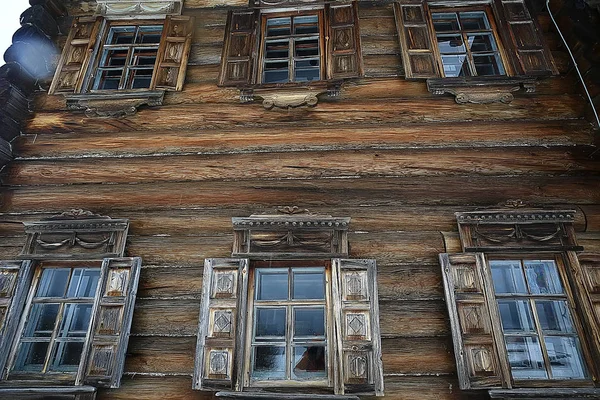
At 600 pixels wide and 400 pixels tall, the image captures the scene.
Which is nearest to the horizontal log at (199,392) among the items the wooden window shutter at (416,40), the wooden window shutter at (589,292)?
the wooden window shutter at (589,292)

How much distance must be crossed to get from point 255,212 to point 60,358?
2.21m

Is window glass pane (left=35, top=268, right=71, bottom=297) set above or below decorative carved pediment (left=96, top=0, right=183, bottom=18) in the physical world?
below

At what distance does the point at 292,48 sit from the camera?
580 centimetres

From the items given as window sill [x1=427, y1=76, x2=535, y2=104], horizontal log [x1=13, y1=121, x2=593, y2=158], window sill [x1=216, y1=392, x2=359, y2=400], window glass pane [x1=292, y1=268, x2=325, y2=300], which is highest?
window sill [x1=427, y1=76, x2=535, y2=104]

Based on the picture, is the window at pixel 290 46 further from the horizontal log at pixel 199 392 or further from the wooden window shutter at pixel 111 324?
the horizontal log at pixel 199 392

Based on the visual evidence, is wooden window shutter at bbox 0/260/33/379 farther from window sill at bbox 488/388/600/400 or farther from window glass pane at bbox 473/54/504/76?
window glass pane at bbox 473/54/504/76

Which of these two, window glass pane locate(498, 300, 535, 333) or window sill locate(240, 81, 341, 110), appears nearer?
window glass pane locate(498, 300, 535, 333)

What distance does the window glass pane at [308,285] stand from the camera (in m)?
4.23

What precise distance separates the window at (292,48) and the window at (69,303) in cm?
260

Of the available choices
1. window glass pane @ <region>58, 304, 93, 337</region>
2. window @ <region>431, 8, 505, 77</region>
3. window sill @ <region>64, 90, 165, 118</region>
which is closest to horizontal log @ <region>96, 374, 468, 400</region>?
window glass pane @ <region>58, 304, 93, 337</region>

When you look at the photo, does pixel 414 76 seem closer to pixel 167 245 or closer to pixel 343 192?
pixel 343 192

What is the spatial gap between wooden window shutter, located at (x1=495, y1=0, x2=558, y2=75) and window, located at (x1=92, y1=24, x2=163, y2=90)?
4378 millimetres

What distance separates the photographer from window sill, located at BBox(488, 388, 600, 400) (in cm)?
359

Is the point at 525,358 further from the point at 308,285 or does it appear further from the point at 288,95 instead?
the point at 288,95
